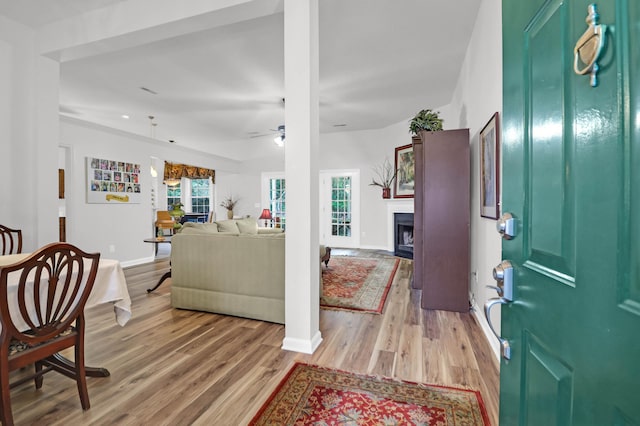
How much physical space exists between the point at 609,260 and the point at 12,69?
182 inches

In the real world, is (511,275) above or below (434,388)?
above

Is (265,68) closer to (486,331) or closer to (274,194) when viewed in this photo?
(486,331)

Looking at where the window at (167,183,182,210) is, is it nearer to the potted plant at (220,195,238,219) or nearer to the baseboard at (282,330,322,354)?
the potted plant at (220,195,238,219)

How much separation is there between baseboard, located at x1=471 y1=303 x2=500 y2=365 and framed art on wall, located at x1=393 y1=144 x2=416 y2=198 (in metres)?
3.71

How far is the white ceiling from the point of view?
3004 mm

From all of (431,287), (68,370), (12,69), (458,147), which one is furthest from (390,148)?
(68,370)

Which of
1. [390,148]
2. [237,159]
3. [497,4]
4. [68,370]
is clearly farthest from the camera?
[237,159]

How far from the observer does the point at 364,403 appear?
1735 millimetres

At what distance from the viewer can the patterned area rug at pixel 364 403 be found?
1.60 metres

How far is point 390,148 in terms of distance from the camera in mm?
7090

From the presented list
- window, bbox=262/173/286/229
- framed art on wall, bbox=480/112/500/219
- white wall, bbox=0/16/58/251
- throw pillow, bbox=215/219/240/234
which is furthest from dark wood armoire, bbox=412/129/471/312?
window, bbox=262/173/286/229

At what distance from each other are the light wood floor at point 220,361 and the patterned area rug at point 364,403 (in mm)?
85

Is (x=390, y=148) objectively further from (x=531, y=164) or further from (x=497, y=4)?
(x=531, y=164)

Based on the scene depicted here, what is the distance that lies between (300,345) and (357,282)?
216 cm
